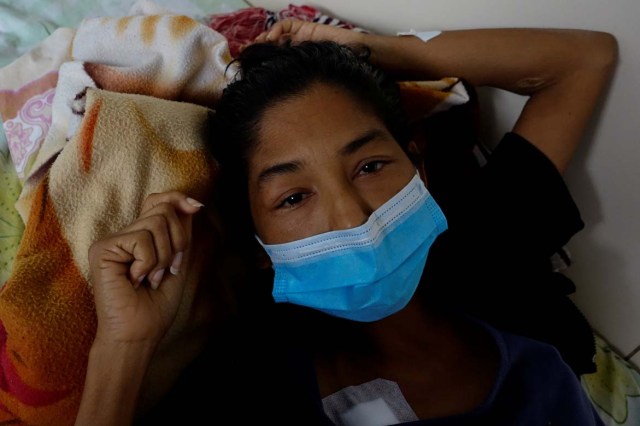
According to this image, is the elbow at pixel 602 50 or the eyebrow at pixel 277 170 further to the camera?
the elbow at pixel 602 50

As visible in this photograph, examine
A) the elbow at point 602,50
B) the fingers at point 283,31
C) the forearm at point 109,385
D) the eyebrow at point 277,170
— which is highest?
the elbow at point 602,50

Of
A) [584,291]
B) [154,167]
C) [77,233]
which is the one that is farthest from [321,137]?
[584,291]

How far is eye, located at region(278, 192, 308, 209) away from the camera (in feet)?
2.41

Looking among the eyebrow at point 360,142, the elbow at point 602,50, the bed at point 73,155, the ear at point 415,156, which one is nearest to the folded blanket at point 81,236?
the bed at point 73,155

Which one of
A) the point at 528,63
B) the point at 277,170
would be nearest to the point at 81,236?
the point at 277,170

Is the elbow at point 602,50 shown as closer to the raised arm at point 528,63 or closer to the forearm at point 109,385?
the raised arm at point 528,63

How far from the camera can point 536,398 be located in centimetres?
75

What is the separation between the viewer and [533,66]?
0.95 m

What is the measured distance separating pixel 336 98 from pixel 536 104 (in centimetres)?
46

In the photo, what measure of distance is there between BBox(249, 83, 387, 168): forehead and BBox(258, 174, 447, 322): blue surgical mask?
4.9 inches

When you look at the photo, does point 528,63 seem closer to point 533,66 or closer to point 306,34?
point 533,66

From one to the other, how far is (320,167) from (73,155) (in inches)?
14.8

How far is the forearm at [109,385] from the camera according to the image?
0.65 m

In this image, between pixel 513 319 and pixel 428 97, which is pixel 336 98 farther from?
pixel 513 319
